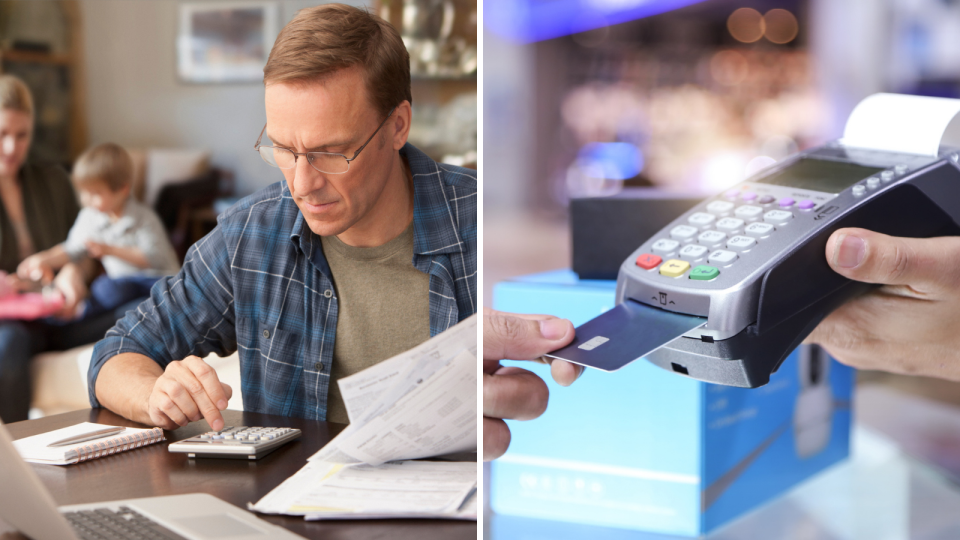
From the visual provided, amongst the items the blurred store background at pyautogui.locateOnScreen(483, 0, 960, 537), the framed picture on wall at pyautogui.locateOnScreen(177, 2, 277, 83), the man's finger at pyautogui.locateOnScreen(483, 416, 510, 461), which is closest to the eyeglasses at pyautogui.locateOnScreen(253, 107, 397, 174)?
the framed picture on wall at pyautogui.locateOnScreen(177, 2, 277, 83)

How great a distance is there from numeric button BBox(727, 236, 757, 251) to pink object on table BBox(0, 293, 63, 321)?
2.15 ft

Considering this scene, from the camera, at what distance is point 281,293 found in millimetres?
571

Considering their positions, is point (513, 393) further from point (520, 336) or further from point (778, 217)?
point (778, 217)

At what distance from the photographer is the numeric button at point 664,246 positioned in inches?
14.5

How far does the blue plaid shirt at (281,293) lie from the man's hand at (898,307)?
0.86 ft

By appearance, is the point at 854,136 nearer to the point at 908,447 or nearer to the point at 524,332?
the point at 524,332

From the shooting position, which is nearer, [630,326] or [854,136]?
[630,326]

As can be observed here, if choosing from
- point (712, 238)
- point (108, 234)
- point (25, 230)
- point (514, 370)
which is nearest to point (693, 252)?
point (712, 238)

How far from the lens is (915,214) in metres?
0.39

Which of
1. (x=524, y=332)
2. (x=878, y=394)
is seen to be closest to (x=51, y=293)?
(x=524, y=332)

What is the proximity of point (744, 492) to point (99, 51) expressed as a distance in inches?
29.2

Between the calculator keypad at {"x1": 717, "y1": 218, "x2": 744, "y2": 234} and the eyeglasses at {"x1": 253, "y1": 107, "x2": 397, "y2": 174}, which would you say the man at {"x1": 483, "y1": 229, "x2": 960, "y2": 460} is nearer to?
the calculator keypad at {"x1": 717, "y1": 218, "x2": 744, "y2": 234}

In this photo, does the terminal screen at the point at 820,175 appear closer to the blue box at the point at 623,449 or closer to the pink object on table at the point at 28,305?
the blue box at the point at 623,449

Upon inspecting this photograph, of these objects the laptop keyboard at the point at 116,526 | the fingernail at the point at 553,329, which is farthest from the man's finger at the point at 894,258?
the laptop keyboard at the point at 116,526
